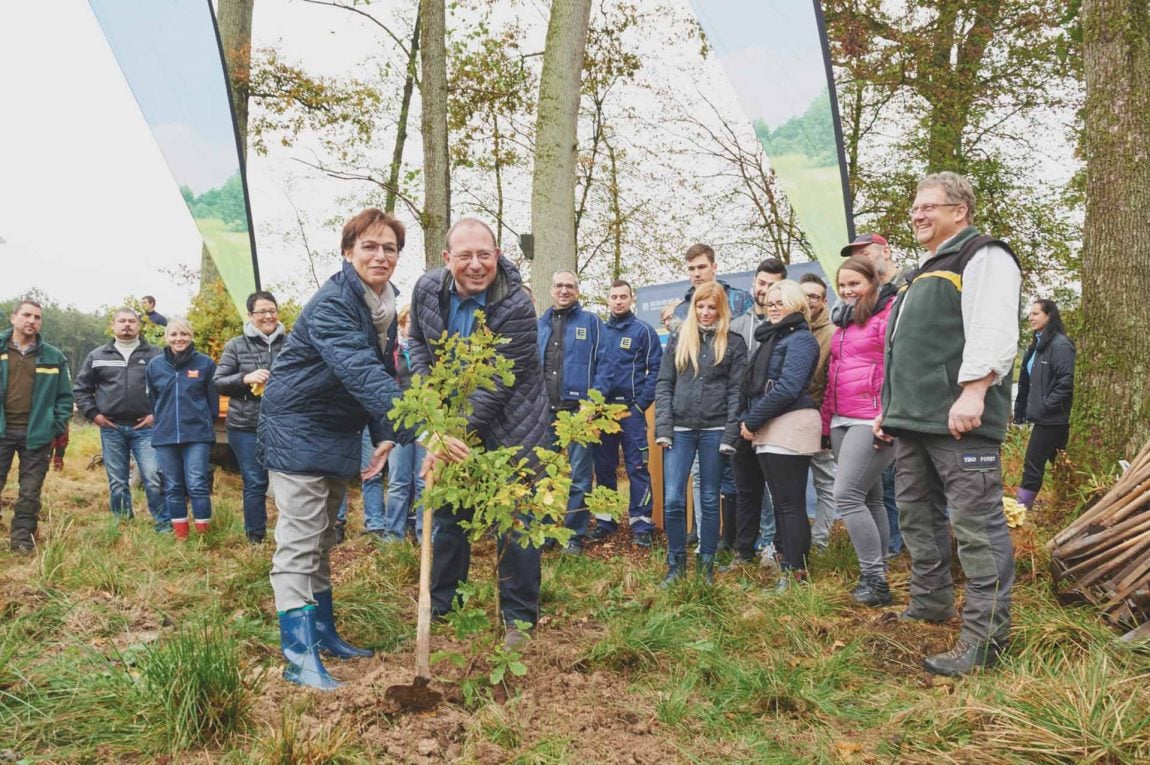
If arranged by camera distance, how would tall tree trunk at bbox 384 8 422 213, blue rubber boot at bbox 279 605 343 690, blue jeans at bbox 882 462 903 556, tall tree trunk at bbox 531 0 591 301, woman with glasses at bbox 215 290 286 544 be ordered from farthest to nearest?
tall tree trunk at bbox 384 8 422 213 < tall tree trunk at bbox 531 0 591 301 < woman with glasses at bbox 215 290 286 544 < blue jeans at bbox 882 462 903 556 < blue rubber boot at bbox 279 605 343 690

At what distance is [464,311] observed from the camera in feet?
11.9

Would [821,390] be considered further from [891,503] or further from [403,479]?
[403,479]

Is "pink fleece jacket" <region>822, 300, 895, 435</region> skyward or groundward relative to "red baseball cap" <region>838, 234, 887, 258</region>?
groundward

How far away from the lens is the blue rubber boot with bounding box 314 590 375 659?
3.53 m

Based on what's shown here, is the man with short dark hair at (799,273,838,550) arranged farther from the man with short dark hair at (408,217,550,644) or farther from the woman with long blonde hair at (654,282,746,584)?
the man with short dark hair at (408,217,550,644)

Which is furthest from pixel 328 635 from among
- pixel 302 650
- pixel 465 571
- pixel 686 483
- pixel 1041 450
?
pixel 1041 450

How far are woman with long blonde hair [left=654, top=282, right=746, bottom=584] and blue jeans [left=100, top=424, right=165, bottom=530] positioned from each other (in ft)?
15.1

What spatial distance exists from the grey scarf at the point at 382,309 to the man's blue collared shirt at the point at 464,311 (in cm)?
27

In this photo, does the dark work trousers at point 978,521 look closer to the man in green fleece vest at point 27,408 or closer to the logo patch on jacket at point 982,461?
the logo patch on jacket at point 982,461

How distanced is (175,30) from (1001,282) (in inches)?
357

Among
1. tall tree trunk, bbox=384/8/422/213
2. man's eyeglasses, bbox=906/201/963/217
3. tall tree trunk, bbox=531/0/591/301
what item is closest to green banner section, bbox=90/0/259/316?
tall tree trunk, bbox=531/0/591/301

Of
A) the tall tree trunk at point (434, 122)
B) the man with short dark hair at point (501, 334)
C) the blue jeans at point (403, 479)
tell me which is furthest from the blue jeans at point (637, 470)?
the tall tree trunk at point (434, 122)

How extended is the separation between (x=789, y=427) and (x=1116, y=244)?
2.50 metres

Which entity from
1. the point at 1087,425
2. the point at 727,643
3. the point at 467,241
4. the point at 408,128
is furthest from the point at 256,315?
the point at 408,128
